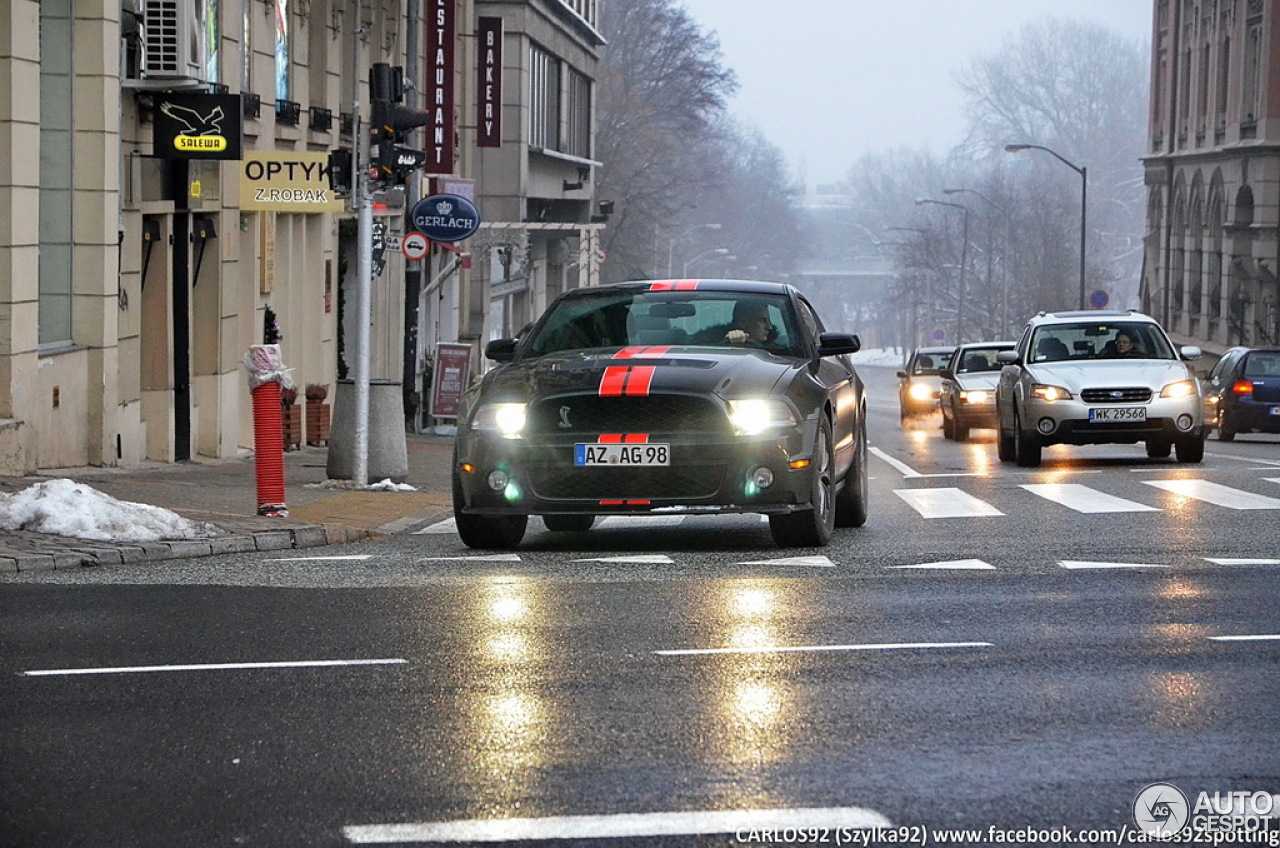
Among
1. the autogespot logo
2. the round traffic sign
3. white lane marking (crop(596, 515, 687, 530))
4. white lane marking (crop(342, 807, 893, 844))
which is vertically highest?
the round traffic sign

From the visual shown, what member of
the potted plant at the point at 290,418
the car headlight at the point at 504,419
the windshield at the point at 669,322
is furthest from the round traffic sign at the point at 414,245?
the car headlight at the point at 504,419

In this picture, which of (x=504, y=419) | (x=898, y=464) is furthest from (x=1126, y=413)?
(x=504, y=419)

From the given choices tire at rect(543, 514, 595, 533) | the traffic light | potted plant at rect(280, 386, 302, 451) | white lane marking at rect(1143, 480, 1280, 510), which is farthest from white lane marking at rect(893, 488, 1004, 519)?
potted plant at rect(280, 386, 302, 451)

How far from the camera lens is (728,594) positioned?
34.9 feet

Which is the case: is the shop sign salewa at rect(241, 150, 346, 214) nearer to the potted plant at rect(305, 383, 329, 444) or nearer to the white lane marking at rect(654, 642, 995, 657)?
the potted plant at rect(305, 383, 329, 444)

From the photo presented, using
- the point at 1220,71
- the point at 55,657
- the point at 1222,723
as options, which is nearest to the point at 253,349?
the point at 55,657

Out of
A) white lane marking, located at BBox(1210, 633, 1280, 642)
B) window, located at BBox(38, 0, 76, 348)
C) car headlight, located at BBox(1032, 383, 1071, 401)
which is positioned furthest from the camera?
car headlight, located at BBox(1032, 383, 1071, 401)

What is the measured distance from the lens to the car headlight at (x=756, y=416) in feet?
41.6

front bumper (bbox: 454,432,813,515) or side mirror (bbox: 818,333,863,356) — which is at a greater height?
side mirror (bbox: 818,333,863,356)

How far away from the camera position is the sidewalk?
12.7 m

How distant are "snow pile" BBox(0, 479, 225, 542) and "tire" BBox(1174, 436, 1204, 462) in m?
11.7

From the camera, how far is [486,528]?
13.5 meters

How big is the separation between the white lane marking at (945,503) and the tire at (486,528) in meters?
3.73

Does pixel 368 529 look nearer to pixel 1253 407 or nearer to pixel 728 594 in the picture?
pixel 728 594
